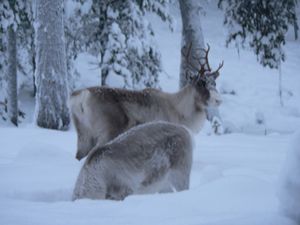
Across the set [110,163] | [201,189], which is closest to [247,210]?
[201,189]

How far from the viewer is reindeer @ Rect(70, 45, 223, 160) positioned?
6.85m

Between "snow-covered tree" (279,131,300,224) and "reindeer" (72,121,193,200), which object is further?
"reindeer" (72,121,193,200)

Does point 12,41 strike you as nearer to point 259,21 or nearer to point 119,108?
point 259,21

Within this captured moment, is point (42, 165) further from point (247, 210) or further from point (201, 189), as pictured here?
point (247, 210)

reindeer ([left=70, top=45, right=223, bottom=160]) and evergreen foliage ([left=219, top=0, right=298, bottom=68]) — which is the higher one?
evergreen foliage ([left=219, top=0, right=298, bottom=68])

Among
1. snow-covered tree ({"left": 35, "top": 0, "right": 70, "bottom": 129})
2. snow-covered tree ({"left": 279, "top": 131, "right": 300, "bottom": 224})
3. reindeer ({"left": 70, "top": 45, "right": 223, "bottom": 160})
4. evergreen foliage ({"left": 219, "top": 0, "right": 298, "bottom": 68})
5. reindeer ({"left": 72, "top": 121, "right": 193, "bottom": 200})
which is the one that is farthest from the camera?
evergreen foliage ({"left": 219, "top": 0, "right": 298, "bottom": 68})

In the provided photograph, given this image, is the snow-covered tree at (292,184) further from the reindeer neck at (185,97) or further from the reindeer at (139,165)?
the reindeer neck at (185,97)

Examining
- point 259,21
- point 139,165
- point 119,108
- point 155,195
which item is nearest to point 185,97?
point 119,108

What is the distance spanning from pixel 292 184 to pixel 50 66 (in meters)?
8.31

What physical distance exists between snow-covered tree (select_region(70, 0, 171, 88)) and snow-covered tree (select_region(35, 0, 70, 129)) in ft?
15.0

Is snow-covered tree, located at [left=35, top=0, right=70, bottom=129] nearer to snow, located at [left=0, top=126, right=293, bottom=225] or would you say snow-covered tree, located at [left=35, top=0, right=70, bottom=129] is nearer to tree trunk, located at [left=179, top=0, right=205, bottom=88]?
snow, located at [left=0, top=126, right=293, bottom=225]

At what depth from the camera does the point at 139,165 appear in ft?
13.3

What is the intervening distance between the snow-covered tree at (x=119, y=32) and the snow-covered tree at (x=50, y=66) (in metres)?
4.58

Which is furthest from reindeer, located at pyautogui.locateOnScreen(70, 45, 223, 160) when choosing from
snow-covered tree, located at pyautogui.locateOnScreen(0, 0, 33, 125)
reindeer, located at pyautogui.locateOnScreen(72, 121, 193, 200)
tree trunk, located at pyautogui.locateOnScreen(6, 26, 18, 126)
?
tree trunk, located at pyautogui.locateOnScreen(6, 26, 18, 126)
